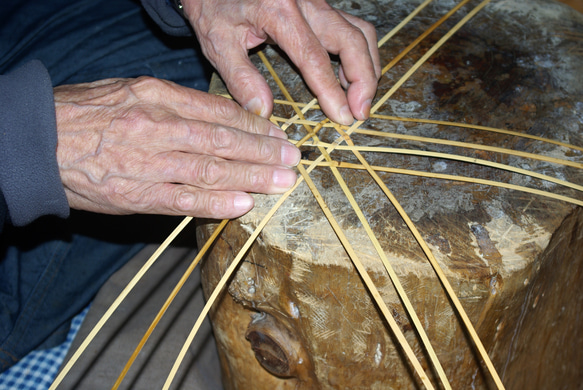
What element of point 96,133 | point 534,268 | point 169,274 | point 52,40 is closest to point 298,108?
point 96,133

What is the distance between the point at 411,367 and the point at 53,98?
0.83 meters

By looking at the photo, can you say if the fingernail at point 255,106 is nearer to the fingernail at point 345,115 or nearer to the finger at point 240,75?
the finger at point 240,75

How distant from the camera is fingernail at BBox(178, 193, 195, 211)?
2.98 ft

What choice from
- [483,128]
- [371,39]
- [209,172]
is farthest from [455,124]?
[209,172]

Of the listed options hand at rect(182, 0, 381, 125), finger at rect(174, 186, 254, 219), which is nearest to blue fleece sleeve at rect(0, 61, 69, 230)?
finger at rect(174, 186, 254, 219)

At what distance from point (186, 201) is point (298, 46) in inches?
15.7

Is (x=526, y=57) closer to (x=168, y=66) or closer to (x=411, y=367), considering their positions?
(x=411, y=367)

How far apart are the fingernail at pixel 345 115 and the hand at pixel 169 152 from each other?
13 cm

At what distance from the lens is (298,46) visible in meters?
1.05

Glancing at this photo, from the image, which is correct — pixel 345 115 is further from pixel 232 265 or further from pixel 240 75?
pixel 232 265

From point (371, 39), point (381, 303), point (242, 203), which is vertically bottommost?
point (381, 303)

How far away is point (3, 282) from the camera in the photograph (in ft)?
4.69

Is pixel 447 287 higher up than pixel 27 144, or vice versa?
pixel 27 144

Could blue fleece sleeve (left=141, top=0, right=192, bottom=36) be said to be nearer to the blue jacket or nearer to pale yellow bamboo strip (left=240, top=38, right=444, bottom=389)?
pale yellow bamboo strip (left=240, top=38, right=444, bottom=389)
